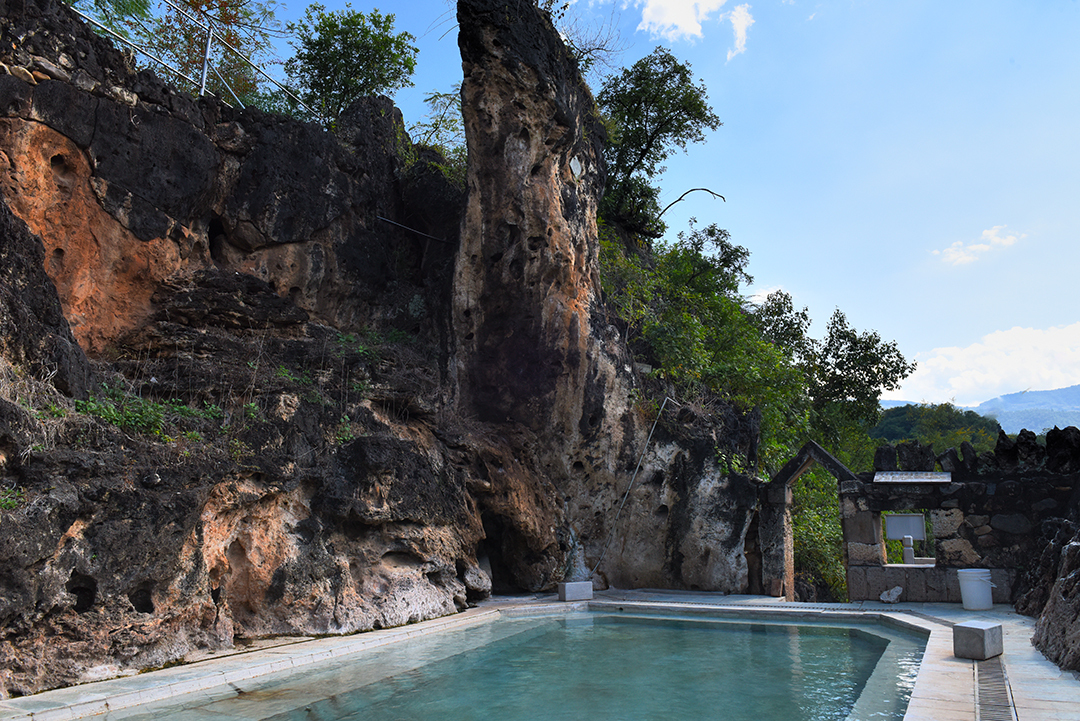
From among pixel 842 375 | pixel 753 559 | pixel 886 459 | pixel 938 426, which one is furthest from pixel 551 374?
pixel 938 426

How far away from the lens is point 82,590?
256 inches

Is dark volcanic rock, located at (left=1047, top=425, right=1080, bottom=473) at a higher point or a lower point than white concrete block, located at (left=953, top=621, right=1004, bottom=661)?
higher

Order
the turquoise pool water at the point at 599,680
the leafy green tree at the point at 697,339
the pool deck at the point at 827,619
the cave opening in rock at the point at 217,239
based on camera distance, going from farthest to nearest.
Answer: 1. the leafy green tree at the point at 697,339
2. the cave opening in rock at the point at 217,239
3. the turquoise pool water at the point at 599,680
4. the pool deck at the point at 827,619

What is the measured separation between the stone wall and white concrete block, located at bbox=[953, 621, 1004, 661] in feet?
17.8

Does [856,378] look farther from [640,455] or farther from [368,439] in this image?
[368,439]

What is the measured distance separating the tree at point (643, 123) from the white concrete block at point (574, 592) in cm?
1333

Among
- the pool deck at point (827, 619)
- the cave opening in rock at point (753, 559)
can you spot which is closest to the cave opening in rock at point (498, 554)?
the pool deck at point (827, 619)

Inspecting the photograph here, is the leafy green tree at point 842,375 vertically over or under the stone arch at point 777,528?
over

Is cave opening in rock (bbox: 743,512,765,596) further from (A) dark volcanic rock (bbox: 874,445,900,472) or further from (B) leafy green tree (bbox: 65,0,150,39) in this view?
(B) leafy green tree (bbox: 65,0,150,39)

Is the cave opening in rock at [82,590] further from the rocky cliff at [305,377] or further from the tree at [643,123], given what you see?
the tree at [643,123]

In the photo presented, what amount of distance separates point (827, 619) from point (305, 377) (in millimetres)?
9217

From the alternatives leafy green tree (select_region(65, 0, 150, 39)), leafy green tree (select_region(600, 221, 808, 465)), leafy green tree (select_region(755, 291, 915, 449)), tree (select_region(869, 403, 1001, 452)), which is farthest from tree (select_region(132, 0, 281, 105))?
tree (select_region(869, 403, 1001, 452))

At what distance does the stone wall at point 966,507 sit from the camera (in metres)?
11.1

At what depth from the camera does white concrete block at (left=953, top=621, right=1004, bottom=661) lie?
251 inches
